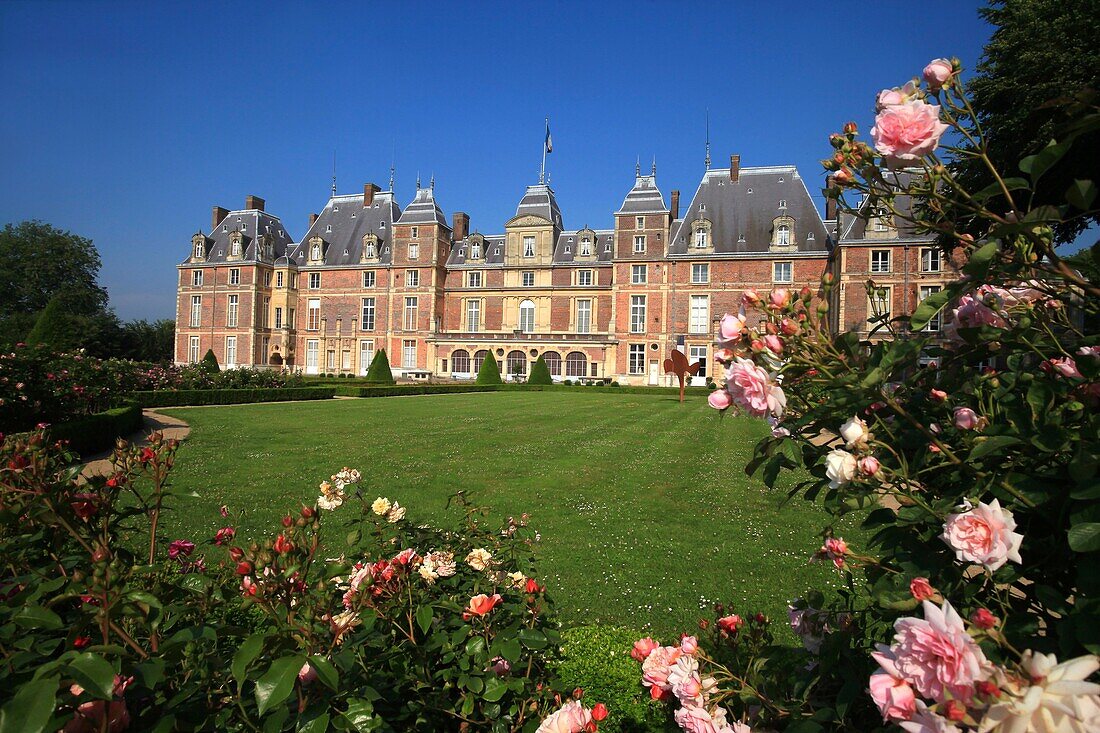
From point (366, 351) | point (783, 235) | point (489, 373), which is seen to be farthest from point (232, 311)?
point (783, 235)

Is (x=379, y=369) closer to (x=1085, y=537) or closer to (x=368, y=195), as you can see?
(x=368, y=195)

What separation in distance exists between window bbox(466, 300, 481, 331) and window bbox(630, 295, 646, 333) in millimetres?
11355

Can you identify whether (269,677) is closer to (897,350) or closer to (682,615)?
(897,350)

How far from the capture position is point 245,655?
1.32 metres

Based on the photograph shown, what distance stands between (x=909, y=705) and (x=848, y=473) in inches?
17.5

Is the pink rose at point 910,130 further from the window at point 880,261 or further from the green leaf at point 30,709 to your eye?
the window at point 880,261

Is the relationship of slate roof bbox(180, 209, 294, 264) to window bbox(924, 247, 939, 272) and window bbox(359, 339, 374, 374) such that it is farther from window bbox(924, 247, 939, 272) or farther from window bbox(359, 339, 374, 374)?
window bbox(924, 247, 939, 272)

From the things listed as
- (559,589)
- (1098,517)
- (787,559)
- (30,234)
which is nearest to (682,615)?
(559,589)

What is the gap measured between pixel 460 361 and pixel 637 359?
39.9ft

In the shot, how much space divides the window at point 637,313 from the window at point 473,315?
11355 mm

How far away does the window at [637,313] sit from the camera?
38.4m

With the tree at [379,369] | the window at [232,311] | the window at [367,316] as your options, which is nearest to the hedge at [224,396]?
the tree at [379,369]

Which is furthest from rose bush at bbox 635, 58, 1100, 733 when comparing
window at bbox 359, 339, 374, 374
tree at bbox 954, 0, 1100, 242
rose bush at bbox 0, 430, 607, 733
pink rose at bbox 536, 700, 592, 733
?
window at bbox 359, 339, 374, 374

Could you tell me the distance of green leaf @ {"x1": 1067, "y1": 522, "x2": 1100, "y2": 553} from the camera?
1.08 meters
